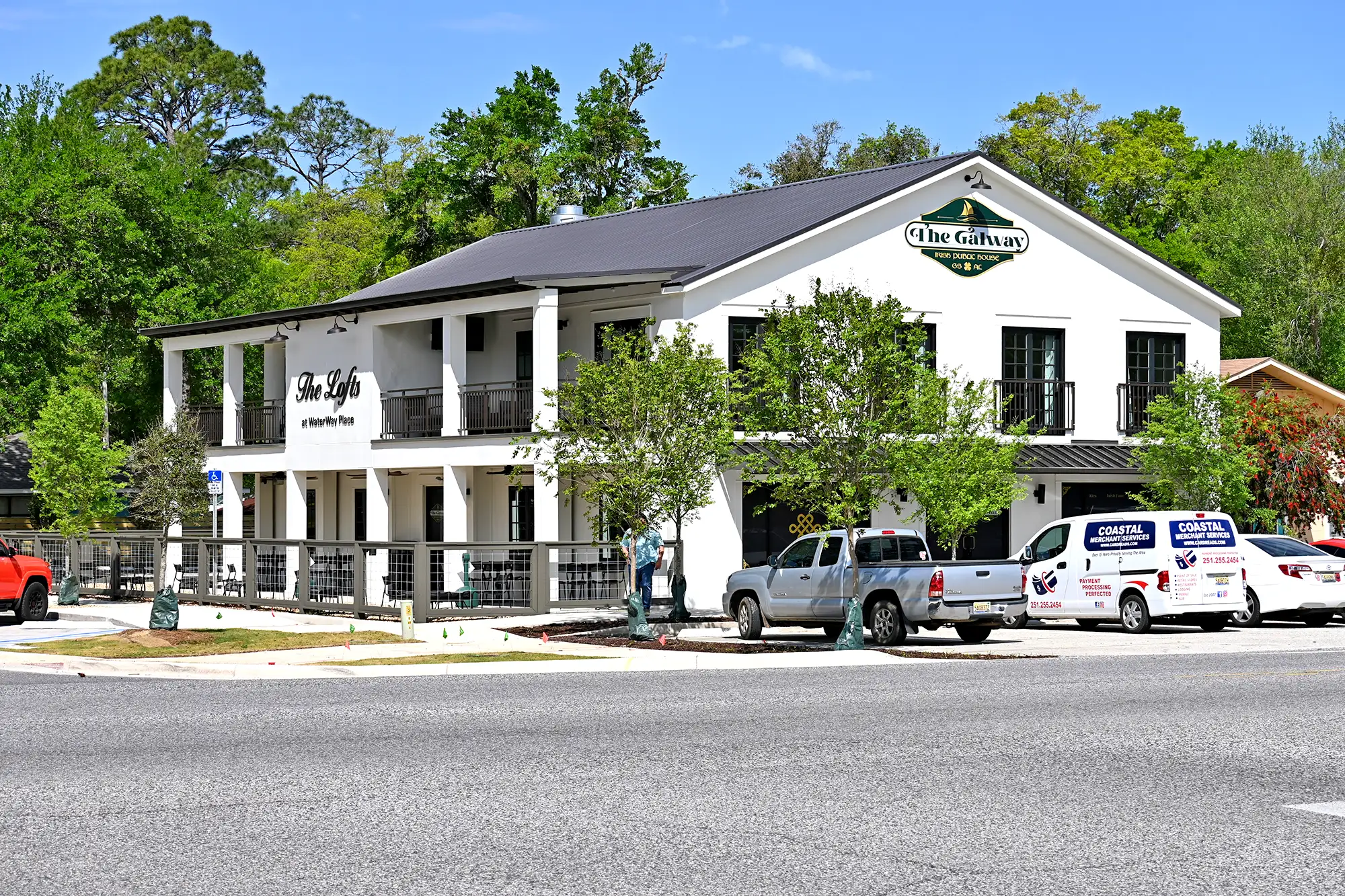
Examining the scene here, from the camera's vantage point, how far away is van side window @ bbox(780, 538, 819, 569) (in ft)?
82.1

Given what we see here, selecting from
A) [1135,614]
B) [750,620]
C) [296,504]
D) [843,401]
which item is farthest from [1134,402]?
[296,504]

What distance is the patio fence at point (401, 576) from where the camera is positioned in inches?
1123

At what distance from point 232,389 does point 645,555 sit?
17079 millimetres

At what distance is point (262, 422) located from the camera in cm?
4053

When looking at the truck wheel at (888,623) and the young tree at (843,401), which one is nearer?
the young tree at (843,401)

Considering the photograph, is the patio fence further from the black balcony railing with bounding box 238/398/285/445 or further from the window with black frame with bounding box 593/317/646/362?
the black balcony railing with bounding box 238/398/285/445

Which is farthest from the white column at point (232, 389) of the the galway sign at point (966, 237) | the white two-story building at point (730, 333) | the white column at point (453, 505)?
the the galway sign at point (966, 237)

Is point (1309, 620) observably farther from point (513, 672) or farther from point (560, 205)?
point (560, 205)

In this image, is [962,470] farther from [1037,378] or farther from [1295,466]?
[1295,466]

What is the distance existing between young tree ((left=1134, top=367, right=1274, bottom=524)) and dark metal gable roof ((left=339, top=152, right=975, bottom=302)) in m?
6.91

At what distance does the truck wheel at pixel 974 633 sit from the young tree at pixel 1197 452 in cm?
972

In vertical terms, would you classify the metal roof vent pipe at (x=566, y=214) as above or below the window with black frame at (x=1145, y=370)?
above

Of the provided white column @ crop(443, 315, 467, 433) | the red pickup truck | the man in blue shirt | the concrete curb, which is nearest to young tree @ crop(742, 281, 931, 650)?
the concrete curb

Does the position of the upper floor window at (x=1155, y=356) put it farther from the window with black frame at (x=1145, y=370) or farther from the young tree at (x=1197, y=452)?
the young tree at (x=1197, y=452)
